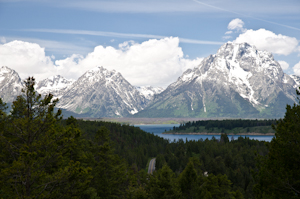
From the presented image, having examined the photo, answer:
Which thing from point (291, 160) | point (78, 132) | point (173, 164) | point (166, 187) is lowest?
point (173, 164)

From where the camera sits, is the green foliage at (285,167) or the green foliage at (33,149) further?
the green foliage at (285,167)

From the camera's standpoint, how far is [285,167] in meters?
27.7

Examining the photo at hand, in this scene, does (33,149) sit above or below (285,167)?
above

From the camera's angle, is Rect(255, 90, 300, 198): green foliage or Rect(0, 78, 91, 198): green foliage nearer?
Rect(0, 78, 91, 198): green foliage

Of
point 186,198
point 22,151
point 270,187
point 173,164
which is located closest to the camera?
point 22,151

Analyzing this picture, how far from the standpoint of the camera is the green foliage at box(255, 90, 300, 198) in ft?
84.1

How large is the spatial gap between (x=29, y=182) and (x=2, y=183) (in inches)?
82.1

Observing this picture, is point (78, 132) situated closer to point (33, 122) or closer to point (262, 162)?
point (33, 122)

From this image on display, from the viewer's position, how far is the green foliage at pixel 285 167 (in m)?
25.6

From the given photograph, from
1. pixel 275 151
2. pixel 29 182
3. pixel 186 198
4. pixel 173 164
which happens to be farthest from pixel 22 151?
pixel 173 164

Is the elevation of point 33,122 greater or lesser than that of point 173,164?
greater

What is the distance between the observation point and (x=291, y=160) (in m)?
27.7

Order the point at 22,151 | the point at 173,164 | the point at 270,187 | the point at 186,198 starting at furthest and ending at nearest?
the point at 173,164 → the point at 186,198 → the point at 270,187 → the point at 22,151

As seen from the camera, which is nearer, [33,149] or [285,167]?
[33,149]
